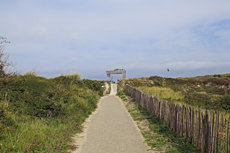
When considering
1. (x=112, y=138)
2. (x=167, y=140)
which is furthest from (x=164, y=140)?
(x=112, y=138)

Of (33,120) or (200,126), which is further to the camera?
(33,120)

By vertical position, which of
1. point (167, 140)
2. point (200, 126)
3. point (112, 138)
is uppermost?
point (200, 126)

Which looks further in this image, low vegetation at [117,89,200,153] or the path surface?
the path surface

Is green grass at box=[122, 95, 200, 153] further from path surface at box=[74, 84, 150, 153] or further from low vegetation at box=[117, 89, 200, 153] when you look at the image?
path surface at box=[74, 84, 150, 153]

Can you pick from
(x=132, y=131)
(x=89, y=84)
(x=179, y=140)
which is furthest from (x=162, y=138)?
(x=89, y=84)

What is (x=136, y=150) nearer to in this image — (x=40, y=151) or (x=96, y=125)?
(x=40, y=151)

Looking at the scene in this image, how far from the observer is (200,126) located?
20.4 feet

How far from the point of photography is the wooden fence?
5.34 metres

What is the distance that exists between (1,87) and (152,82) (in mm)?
44259

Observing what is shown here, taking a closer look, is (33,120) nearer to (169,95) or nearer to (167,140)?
(167,140)

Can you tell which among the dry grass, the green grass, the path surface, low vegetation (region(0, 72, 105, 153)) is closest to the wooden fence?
the green grass

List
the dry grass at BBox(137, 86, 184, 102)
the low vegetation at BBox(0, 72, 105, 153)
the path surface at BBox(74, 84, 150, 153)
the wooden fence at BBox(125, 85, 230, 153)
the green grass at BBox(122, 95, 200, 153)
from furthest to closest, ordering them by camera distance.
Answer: the dry grass at BBox(137, 86, 184, 102) < the path surface at BBox(74, 84, 150, 153) < the green grass at BBox(122, 95, 200, 153) < the low vegetation at BBox(0, 72, 105, 153) < the wooden fence at BBox(125, 85, 230, 153)

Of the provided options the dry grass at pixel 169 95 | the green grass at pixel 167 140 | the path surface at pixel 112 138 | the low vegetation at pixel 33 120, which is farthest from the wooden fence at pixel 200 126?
the dry grass at pixel 169 95

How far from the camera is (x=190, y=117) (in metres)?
6.67
